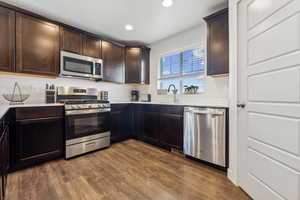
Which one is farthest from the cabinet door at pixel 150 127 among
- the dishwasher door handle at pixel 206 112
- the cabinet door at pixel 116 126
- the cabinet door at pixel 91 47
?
the cabinet door at pixel 91 47

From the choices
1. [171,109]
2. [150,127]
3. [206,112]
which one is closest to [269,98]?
[206,112]

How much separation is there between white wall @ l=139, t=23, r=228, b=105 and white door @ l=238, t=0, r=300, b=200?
926 mm

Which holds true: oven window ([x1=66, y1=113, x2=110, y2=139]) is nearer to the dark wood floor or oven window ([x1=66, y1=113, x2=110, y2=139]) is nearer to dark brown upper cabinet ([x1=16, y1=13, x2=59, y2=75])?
the dark wood floor

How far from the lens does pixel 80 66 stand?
2.80 m

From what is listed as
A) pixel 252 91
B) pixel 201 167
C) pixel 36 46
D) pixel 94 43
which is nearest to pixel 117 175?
pixel 201 167

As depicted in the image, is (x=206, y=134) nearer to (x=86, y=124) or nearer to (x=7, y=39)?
(x=86, y=124)

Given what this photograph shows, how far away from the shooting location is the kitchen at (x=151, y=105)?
1.26 meters

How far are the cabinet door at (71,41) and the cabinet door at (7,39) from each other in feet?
2.18

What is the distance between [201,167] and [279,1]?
2121 millimetres

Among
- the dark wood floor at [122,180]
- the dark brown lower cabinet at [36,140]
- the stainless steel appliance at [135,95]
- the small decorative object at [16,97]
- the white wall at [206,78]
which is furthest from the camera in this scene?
the stainless steel appliance at [135,95]

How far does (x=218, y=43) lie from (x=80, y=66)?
2635 millimetres

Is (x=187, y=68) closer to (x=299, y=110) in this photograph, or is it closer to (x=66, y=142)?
(x=299, y=110)

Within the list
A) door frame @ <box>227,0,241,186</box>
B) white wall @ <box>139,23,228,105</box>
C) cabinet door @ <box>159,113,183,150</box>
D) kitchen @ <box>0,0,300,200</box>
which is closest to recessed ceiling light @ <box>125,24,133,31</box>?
kitchen @ <box>0,0,300,200</box>

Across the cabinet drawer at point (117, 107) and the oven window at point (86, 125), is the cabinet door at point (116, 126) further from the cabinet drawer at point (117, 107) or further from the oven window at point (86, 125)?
the oven window at point (86, 125)
